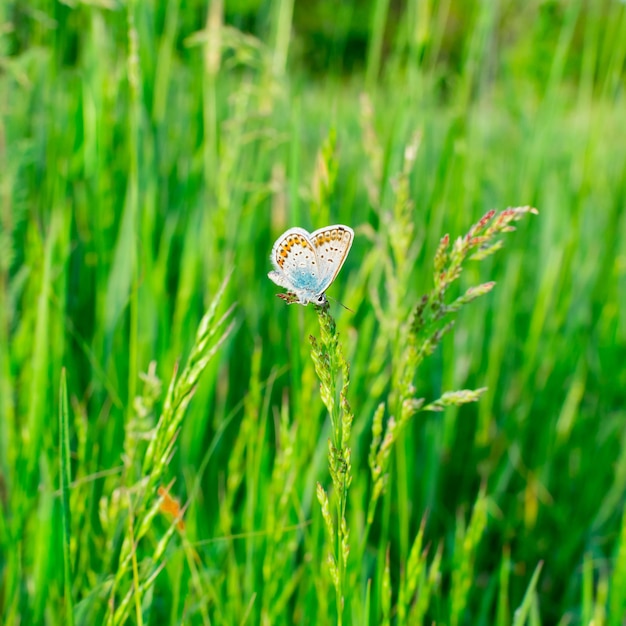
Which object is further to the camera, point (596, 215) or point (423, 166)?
point (596, 215)

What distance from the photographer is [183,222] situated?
1.76 m

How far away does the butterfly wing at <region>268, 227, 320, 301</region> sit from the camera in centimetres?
78

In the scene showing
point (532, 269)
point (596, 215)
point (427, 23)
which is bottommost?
point (532, 269)

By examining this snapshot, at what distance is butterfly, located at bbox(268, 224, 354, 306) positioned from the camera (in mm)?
740

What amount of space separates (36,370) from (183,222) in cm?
74

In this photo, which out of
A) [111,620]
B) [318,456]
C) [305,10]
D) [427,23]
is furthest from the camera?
[305,10]

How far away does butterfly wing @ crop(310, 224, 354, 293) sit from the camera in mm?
723

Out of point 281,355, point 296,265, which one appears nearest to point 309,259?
point 296,265

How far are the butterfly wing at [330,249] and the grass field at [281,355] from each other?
0.08 m

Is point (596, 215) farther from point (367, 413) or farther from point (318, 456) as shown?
point (318, 456)

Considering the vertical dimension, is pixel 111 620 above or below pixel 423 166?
below

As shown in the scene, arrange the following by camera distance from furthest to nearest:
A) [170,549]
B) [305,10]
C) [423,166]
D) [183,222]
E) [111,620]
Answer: [305,10], [423,166], [183,222], [170,549], [111,620]

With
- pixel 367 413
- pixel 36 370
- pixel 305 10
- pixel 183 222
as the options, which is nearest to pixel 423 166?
pixel 183 222

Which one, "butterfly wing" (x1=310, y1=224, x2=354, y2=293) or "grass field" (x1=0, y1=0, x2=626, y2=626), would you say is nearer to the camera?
"butterfly wing" (x1=310, y1=224, x2=354, y2=293)
